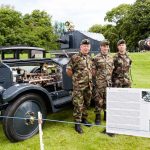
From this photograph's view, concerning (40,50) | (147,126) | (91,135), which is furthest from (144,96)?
(40,50)

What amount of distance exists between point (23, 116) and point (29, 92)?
42 centimetres

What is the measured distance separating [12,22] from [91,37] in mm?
51716

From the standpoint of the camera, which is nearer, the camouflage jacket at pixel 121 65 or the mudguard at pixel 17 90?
the mudguard at pixel 17 90

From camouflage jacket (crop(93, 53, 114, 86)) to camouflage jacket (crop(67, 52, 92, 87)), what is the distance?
0.29m

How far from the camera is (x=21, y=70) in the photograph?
7.36 m

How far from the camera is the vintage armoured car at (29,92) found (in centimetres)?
645

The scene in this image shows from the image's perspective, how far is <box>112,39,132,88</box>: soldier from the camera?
7.58 meters

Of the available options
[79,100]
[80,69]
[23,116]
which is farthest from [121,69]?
[23,116]

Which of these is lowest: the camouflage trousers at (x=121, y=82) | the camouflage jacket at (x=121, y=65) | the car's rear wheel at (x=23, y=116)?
the car's rear wheel at (x=23, y=116)

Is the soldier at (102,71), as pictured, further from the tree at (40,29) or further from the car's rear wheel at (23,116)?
the tree at (40,29)

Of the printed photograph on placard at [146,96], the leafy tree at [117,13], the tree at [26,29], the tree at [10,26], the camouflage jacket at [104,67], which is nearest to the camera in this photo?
the printed photograph on placard at [146,96]

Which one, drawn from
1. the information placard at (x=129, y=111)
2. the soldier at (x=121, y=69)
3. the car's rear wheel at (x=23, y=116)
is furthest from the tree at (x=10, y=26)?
the information placard at (x=129, y=111)

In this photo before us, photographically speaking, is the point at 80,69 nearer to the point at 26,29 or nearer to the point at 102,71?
the point at 102,71

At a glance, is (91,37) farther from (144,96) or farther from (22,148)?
(144,96)
